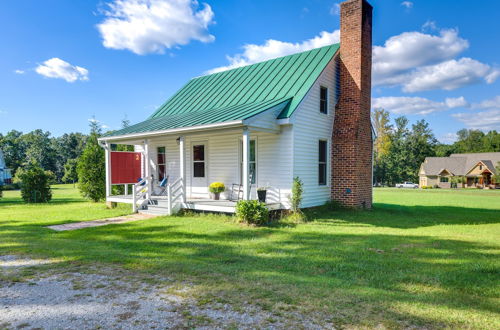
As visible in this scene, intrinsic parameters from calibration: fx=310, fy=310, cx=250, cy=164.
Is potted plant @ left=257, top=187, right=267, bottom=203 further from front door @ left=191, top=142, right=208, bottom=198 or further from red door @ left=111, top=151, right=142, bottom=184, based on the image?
red door @ left=111, top=151, right=142, bottom=184

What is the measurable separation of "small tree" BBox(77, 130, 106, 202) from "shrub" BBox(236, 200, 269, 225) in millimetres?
11576

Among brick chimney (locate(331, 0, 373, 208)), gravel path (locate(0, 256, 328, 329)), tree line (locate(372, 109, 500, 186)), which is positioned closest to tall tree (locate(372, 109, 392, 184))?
tree line (locate(372, 109, 500, 186))

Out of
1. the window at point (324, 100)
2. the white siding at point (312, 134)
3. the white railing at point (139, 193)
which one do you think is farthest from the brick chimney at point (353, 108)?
the white railing at point (139, 193)

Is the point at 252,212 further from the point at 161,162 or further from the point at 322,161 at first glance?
the point at 161,162

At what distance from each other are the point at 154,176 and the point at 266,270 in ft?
37.8

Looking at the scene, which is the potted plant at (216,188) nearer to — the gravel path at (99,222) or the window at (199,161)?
the window at (199,161)

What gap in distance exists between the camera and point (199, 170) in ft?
45.3

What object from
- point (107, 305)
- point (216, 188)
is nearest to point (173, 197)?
point (216, 188)

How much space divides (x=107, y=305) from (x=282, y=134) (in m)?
8.30

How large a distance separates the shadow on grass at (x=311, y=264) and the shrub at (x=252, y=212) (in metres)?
0.54

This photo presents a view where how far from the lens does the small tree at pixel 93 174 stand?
17594 mm

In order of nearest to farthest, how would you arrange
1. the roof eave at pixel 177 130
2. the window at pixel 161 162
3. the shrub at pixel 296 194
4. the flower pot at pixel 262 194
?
the roof eave at pixel 177 130 < the shrub at pixel 296 194 < the flower pot at pixel 262 194 < the window at pixel 161 162

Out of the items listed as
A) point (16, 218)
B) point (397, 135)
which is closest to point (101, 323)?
point (16, 218)

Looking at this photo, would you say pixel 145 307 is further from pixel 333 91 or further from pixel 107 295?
pixel 333 91
